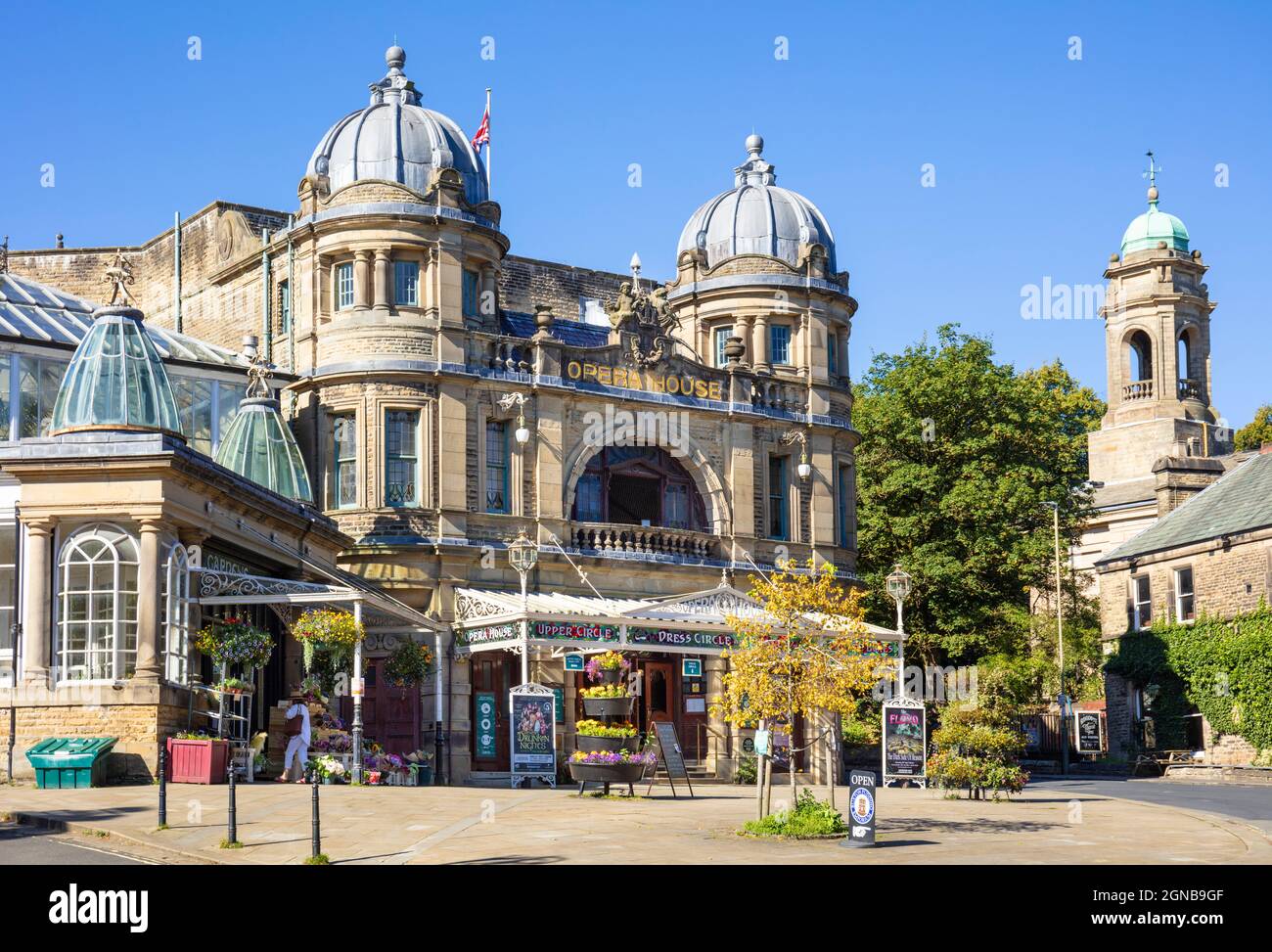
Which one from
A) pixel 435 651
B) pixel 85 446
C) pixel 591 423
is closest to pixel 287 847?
pixel 85 446

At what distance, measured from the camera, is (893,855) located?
67.9ft

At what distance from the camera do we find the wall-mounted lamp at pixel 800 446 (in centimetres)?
4509

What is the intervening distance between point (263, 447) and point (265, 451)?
0.09 m

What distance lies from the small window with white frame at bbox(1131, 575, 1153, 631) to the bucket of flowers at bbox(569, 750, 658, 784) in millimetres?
28434

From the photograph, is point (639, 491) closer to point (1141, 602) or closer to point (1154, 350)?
point (1141, 602)

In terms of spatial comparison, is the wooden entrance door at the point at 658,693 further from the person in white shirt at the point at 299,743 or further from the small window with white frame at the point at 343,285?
the person in white shirt at the point at 299,743

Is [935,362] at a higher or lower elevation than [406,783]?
higher

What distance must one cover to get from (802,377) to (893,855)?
26463 millimetres

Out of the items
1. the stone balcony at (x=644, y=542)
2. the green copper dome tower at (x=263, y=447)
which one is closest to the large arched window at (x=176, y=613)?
the green copper dome tower at (x=263, y=447)

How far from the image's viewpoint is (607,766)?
28.3m

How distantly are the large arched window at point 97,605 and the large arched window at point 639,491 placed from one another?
636 inches

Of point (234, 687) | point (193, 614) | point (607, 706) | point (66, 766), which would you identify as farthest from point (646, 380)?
point (66, 766)
